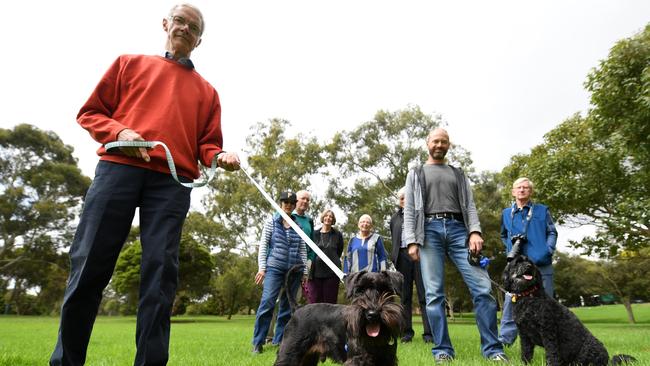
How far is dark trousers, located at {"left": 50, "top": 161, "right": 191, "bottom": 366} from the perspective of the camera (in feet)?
8.98

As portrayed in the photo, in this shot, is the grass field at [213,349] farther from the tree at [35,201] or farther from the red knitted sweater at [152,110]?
the tree at [35,201]

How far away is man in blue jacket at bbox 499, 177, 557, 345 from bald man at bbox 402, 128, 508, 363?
1.67m

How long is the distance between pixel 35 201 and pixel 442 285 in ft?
139

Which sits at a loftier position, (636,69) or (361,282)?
(636,69)

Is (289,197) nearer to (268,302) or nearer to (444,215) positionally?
(268,302)

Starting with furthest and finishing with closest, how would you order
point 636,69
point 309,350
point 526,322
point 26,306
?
point 26,306 < point 636,69 < point 526,322 < point 309,350

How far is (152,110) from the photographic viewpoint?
3.16m

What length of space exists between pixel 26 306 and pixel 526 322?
55.3m

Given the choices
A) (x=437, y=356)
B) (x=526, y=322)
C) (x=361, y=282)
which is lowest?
(x=437, y=356)

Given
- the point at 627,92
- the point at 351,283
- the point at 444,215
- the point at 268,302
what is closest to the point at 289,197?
the point at 268,302

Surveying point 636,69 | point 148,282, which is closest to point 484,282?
point 148,282

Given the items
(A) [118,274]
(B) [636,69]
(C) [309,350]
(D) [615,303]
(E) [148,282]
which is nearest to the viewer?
(E) [148,282]

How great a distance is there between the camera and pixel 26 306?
47.2 metres

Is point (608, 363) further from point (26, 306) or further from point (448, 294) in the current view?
point (26, 306)
